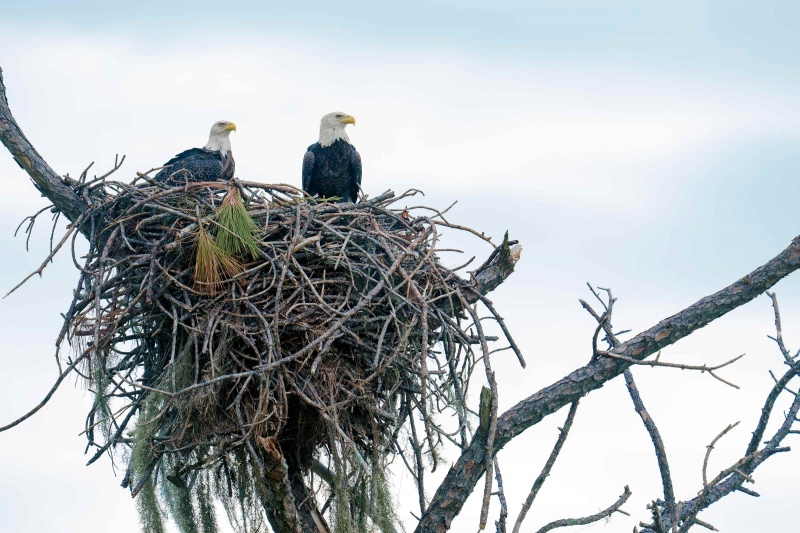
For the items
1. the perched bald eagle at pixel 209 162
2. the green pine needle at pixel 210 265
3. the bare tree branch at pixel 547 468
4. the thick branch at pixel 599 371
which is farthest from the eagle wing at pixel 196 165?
the bare tree branch at pixel 547 468

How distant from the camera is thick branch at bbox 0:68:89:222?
17.2 feet

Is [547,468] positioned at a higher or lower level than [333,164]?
lower

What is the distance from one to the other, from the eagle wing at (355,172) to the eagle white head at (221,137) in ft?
3.26

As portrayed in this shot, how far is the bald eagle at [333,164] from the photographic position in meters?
7.17

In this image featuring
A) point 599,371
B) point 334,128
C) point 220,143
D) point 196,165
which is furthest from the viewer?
point 334,128

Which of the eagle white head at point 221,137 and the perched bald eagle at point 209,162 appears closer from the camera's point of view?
the perched bald eagle at point 209,162

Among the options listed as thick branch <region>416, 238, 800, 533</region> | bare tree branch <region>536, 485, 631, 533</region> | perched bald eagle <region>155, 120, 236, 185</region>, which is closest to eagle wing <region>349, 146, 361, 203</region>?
perched bald eagle <region>155, 120, 236, 185</region>

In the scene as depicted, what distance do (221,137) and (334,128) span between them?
0.96 meters

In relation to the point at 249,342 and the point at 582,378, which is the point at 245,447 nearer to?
the point at 249,342

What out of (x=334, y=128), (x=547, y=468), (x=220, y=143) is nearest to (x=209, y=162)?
(x=220, y=143)

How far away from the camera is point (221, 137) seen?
6.96 m

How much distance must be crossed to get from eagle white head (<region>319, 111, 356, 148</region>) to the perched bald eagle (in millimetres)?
790

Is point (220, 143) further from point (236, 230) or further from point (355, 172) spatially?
point (236, 230)

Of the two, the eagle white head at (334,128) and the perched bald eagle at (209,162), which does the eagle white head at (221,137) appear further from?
the eagle white head at (334,128)
